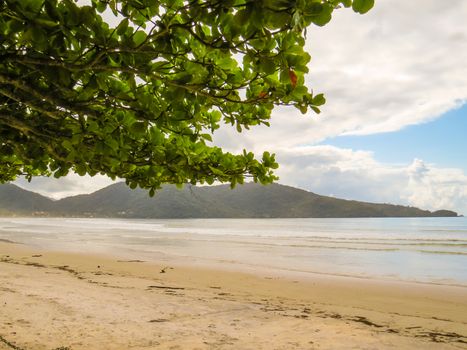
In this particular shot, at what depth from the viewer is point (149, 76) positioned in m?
2.35

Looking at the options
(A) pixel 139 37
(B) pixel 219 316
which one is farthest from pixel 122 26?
(B) pixel 219 316

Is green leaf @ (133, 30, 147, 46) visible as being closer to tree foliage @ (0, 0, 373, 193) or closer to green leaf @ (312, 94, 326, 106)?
tree foliage @ (0, 0, 373, 193)

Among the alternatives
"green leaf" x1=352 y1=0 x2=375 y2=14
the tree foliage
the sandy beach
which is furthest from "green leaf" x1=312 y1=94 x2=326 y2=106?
the sandy beach

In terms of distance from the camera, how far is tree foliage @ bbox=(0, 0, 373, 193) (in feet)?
6.04

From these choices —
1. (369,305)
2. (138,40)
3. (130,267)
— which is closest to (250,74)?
(138,40)

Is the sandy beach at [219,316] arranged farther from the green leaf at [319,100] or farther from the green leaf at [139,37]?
→ the green leaf at [139,37]

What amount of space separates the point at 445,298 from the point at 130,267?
36.8ft

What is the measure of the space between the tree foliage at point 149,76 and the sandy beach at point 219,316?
2657 mm

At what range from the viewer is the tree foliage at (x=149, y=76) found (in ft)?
6.04

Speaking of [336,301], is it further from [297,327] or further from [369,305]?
[297,327]

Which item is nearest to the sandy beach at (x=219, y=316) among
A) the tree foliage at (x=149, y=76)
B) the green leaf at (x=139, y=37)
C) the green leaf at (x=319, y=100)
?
the tree foliage at (x=149, y=76)

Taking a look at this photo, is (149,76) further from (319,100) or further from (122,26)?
(319,100)

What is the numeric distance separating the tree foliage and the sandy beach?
2657 mm

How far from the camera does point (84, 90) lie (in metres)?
2.65
